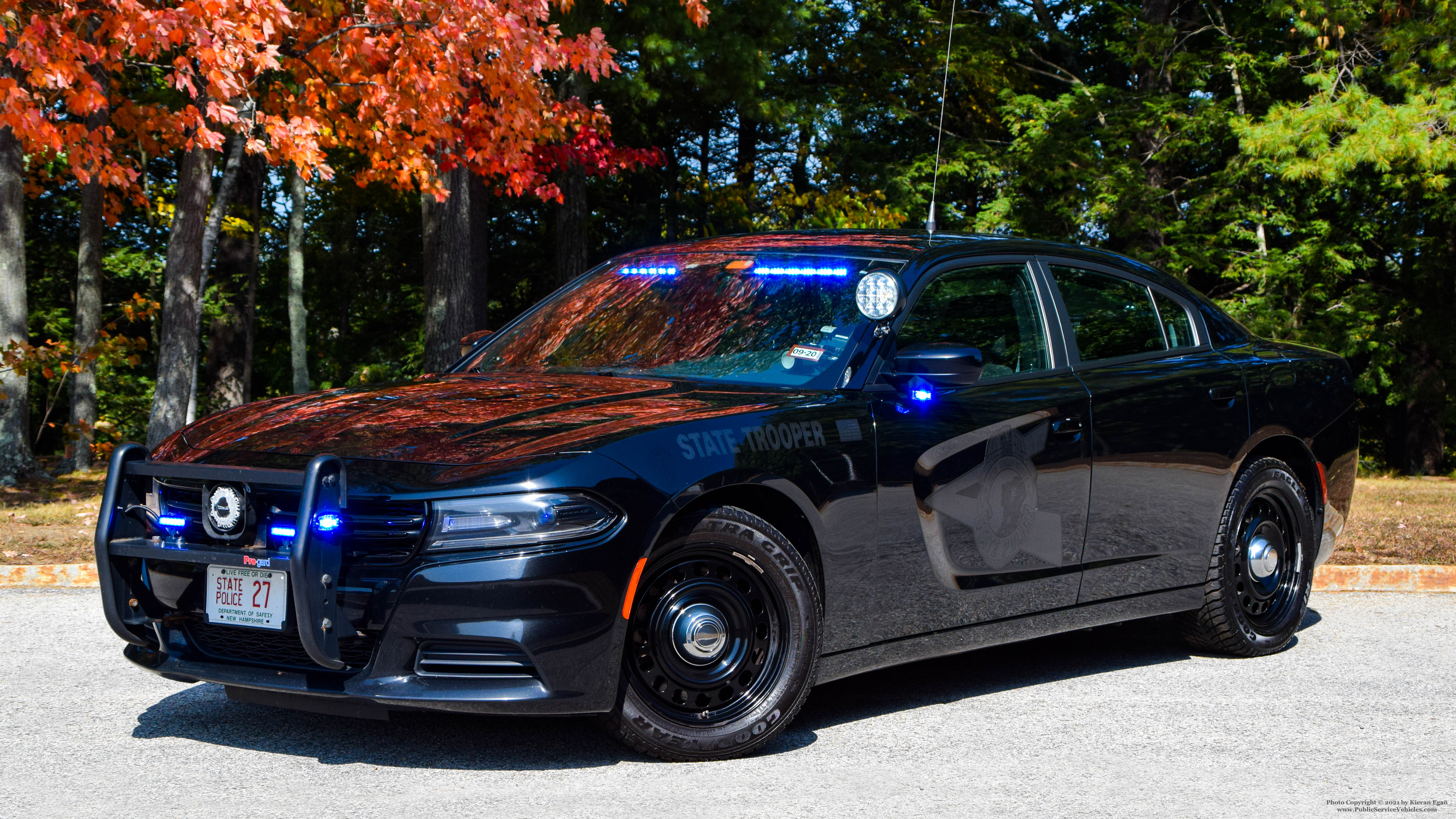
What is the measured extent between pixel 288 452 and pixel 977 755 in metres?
2.32

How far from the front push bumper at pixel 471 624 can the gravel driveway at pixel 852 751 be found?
28 cm

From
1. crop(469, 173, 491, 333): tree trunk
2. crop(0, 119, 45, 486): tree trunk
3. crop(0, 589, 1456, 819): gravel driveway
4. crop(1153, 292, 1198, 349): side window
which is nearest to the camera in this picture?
crop(0, 589, 1456, 819): gravel driveway

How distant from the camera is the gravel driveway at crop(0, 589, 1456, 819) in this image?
4062mm

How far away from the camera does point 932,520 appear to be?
16.4ft

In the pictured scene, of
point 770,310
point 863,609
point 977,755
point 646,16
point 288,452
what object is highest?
point 646,16

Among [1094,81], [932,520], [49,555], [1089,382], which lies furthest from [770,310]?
[1094,81]

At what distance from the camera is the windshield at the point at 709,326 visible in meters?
5.10

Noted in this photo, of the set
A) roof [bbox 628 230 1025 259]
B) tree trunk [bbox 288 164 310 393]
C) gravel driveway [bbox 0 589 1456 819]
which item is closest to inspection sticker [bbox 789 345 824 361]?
roof [bbox 628 230 1025 259]

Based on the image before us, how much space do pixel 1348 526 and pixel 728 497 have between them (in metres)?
7.46

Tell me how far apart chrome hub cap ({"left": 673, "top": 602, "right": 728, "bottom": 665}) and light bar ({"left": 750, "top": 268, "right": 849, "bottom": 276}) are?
4.80ft

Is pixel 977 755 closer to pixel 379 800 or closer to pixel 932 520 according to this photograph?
pixel 932 520

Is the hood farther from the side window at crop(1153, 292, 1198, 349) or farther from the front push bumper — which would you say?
the side window at crop(1153, 292, 1198, 349)

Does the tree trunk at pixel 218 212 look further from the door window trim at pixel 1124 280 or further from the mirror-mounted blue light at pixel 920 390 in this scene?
the mirror-mounted blue light at pixel 920 390

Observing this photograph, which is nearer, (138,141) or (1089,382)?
(1089,382)
